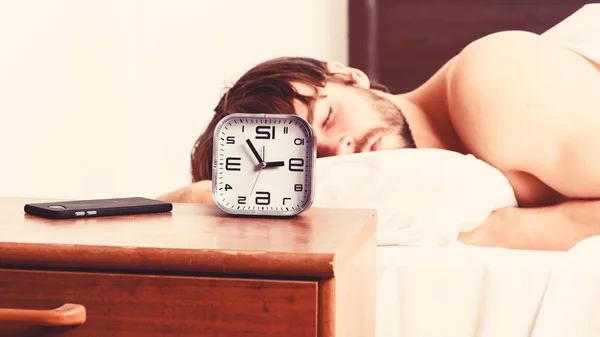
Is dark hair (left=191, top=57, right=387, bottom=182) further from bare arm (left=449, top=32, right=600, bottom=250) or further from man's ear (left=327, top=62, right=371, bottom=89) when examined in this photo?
bare arm (left=449, top=32, right=600, bottom=250)

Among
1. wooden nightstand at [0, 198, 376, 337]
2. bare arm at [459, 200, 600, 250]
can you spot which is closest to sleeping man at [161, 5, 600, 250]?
bare arm at [459, 200, 600, 250]

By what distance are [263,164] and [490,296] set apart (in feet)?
1.15

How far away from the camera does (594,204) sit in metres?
1.35

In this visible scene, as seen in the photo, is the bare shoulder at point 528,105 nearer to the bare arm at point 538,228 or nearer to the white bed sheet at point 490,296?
the bare arm at point 538,228

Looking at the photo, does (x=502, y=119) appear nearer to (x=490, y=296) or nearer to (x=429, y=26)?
(x=490, y=296)

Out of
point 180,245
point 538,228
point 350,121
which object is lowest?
point 538,228

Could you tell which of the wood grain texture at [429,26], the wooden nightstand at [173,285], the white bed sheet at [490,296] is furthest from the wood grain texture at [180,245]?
the wood grain texture at [429,26]

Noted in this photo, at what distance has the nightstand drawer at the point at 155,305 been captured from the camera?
0.71 m

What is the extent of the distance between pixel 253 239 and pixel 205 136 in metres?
0.80

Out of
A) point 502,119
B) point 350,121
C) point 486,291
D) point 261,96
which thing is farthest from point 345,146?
point 486,291

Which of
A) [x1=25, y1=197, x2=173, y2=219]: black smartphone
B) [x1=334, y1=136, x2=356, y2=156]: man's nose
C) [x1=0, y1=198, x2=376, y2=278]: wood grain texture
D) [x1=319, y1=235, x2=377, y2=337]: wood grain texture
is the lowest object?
[x1=334, y1=136, x2=356, y2=156]: man's nose

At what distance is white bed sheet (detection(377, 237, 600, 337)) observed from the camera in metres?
1.05

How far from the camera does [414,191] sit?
1.23 meters

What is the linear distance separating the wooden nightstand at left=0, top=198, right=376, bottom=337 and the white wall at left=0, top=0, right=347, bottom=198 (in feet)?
2.23
